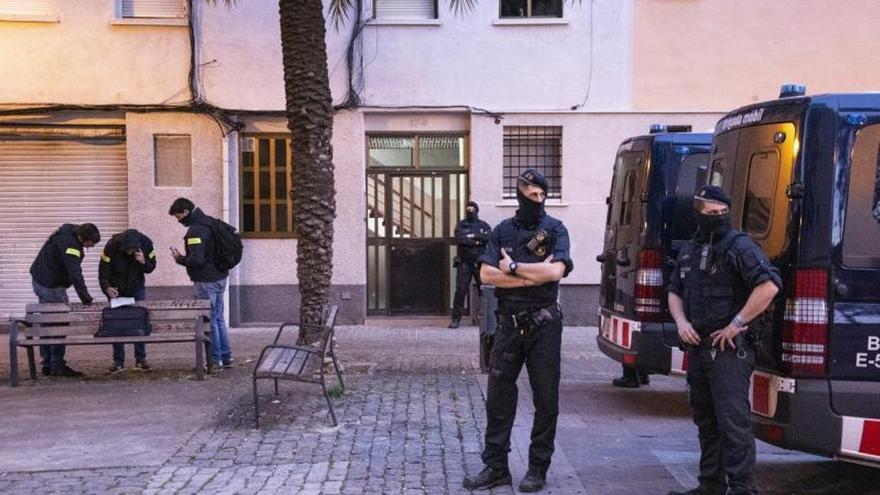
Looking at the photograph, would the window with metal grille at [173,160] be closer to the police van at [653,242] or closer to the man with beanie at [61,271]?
the man with beanie at [61,271]

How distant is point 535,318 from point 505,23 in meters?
9.22

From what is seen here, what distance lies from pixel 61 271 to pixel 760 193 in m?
7.65

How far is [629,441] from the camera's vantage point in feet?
24.2

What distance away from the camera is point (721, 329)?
5.37 metres

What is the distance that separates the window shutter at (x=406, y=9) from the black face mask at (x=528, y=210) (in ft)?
29.5

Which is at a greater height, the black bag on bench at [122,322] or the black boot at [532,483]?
the black bag on bench at [122,322]

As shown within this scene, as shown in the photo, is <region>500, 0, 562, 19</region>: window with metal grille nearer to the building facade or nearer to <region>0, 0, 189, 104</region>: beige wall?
the building facade

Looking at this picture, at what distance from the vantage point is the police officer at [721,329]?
5.24 m

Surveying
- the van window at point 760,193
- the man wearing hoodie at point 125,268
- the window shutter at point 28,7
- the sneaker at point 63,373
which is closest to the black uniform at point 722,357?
the van window at point 760,193

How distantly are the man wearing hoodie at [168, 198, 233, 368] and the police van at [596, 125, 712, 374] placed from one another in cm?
432

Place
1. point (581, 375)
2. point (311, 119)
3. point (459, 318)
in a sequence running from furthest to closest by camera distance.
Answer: point (459, 318) → point (581, 375) → point (311, 119)

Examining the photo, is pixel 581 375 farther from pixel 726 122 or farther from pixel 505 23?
pixel 505 23

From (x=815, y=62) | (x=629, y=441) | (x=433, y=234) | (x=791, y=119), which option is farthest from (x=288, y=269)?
(x=791, y=119)

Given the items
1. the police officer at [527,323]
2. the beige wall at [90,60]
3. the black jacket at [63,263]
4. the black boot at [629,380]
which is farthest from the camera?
the beige wall at [90,60]
